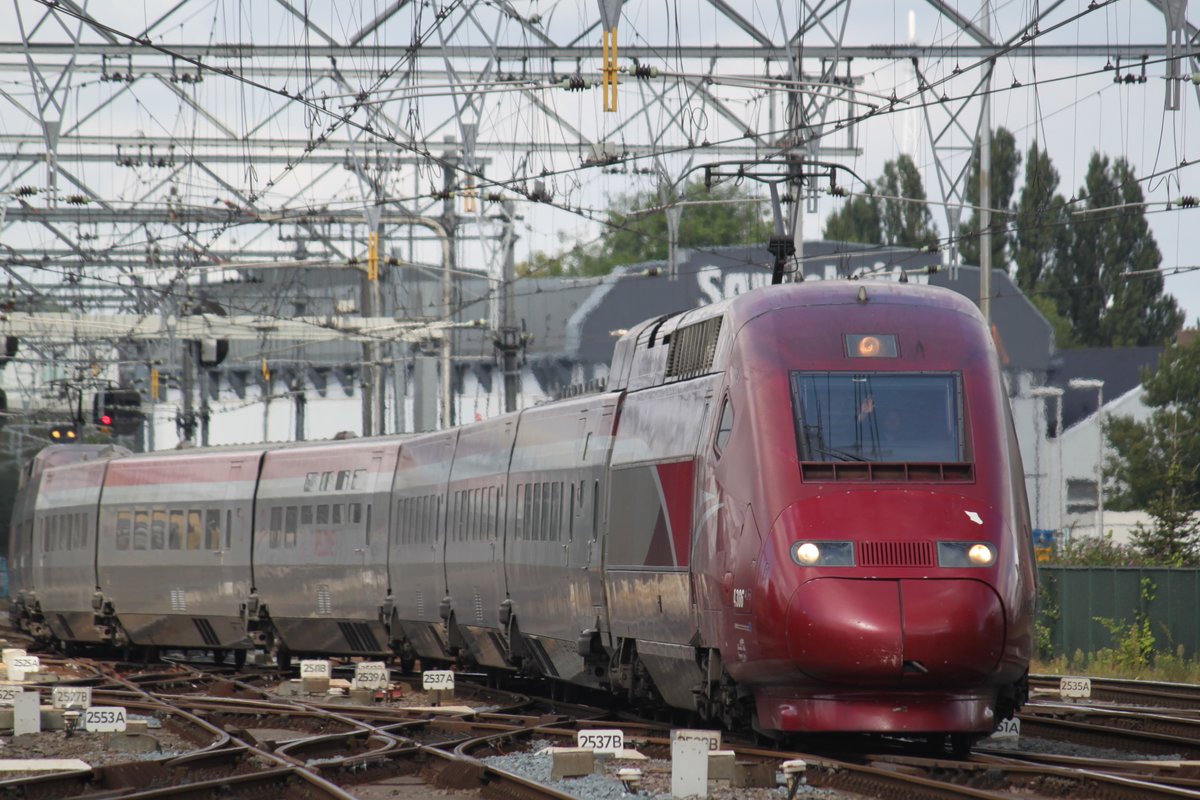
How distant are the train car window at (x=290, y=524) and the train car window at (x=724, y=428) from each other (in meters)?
15.7

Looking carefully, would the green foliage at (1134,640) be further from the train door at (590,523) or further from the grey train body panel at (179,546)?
the grey train body panel at (179,546)

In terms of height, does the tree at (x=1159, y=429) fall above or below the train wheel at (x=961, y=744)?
above

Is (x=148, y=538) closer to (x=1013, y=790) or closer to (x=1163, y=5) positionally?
(x=1163, y=5)

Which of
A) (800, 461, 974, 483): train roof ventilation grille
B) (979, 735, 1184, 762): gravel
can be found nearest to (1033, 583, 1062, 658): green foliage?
(979, 735, 1184, 762): gravel

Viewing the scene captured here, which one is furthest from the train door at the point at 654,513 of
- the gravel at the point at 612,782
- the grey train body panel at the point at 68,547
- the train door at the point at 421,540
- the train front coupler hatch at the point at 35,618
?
the train front coupler hatch at the point at 35,618

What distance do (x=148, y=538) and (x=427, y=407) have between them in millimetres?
10899

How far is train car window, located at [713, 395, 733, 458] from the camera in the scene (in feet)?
47.8

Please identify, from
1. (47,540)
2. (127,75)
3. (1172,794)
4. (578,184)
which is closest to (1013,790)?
(1172,794)

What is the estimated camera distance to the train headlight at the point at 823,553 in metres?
13.3

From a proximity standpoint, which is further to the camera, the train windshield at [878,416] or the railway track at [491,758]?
the train windshield at [878,416]

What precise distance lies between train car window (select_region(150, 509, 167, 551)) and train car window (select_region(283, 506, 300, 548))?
130 inches

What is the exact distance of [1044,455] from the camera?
244ft

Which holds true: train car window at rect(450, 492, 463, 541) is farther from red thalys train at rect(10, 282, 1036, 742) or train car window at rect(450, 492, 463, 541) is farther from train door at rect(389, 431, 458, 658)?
train door at rect(389, 431, 458, 658)

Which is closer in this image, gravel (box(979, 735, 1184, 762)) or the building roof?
gravel (box(979, 735, 1184, 762))
